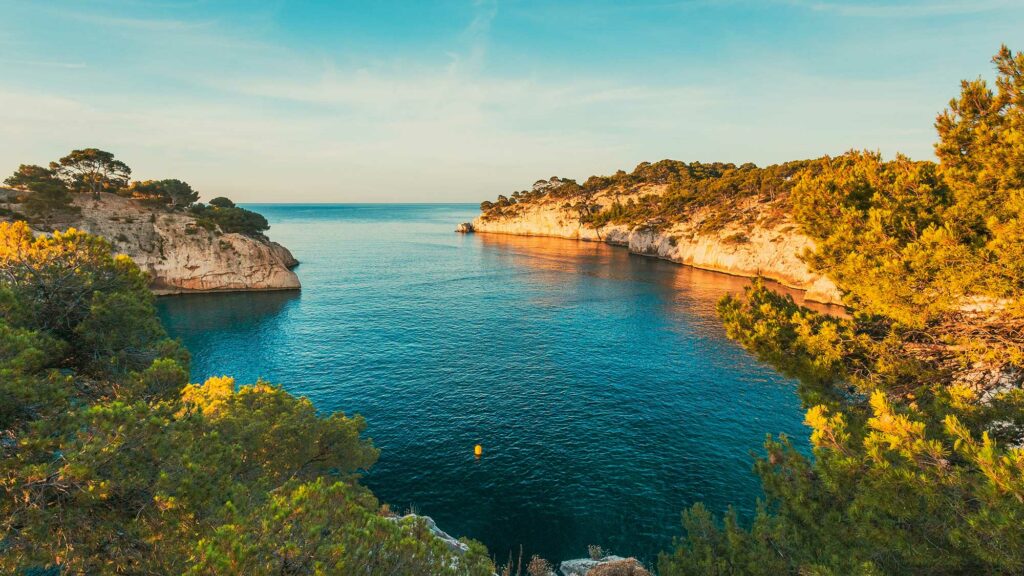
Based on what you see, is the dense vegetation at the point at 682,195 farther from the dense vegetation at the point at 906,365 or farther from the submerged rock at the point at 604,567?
the submerged rock at the point at 604,567

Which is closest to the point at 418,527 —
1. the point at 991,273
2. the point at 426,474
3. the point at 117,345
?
the point at 117,345

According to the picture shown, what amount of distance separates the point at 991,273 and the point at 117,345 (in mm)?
28935

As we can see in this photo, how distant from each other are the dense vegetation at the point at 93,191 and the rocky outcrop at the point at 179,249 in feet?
6.74

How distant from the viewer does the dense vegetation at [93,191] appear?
237 feet

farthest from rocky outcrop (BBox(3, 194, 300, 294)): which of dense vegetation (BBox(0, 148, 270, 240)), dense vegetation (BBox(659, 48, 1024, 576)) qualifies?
dense vegetation (BBox(659, 48, 1024, 576))

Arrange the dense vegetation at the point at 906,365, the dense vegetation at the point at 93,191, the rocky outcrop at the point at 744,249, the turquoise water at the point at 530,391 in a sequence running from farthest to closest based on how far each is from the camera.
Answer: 1. the rocky outcrop at the point at 744,249
2. the dense vegetation at the point at 93,191
3. the turquoise water at the point at 530,391
4. the dense vegetation at the point at 906,365

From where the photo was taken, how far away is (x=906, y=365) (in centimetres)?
1460

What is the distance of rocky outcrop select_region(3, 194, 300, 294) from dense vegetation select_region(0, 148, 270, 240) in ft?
6.74

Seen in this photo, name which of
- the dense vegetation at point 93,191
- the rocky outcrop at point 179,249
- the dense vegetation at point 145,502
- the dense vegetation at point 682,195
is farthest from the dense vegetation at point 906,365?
the dense vegetation at point 93,191

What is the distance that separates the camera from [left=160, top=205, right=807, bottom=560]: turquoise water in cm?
2772

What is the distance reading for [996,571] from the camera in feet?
26.1

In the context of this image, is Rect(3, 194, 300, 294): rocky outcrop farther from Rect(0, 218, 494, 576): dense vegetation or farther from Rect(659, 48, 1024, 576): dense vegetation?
Rect(659, 48, 1024, 576): dense vegetation

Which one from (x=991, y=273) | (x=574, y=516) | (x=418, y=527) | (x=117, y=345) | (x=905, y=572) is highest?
(x=991, y=273)

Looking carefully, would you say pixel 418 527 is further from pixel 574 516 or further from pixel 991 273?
pixel 574 516
